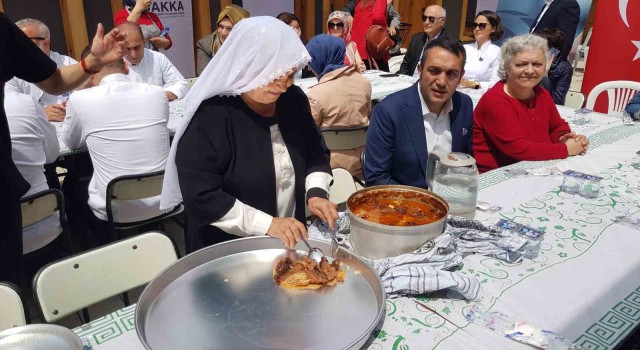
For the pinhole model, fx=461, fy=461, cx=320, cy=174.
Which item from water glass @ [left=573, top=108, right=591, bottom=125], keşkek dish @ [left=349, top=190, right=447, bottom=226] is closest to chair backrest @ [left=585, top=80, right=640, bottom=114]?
water glass @ [left=573, top=108, right=591, bottom=125]

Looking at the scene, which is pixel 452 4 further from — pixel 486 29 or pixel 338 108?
pixel 338 108

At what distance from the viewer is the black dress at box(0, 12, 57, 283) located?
80.0 inches

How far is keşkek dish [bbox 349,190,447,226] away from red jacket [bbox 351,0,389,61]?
19.6ft

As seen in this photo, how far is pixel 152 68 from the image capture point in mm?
4496

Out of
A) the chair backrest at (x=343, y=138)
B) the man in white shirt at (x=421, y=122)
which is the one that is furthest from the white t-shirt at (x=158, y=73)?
the man in white shirt at (x=421, y=122)

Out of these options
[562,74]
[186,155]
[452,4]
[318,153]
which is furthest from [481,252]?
[452,4]

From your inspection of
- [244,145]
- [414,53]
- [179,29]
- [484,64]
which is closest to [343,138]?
[244,145]

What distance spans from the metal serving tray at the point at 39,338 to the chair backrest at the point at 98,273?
564mm

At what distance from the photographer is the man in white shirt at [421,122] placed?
8.14 feet

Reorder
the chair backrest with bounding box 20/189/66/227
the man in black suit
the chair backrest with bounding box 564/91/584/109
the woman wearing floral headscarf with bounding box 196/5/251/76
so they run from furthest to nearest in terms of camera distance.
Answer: the man in black suit
the woman wearing floral headscarf with bounding box 196/5/251/76
the chair backrest with bounding box 564/91/584/109
the chair backrest with bounding box 20/189/66/227

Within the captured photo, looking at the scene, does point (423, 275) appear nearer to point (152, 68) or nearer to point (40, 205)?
point (40, 205)

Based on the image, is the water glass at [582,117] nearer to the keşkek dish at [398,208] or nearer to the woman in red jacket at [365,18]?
the keşkek dish at [398,208]

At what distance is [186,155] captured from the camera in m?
1.70

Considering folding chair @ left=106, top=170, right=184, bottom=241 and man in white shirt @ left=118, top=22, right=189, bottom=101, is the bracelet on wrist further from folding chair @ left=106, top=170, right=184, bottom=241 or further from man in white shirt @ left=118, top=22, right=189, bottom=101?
man in white shirt @ left=118, top=22, right=189, bottom=101
